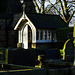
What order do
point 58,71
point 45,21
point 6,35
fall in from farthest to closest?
point 6,35 < point 45,21 < point 58,71

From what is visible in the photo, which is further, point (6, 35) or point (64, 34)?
point (6, 35)

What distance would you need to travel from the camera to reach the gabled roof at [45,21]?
1266 inches

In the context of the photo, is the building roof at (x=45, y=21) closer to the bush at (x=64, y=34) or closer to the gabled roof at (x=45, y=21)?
the gabled roof at (x=45, y=21)

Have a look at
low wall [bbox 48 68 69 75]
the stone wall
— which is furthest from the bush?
low wall [bbox 48 68 69 75]

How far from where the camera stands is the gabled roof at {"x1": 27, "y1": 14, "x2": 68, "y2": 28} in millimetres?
32156

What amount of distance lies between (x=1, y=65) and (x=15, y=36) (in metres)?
28.2

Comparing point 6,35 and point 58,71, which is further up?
point 6,35

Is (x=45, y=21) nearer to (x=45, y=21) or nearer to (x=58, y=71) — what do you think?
(x=45, y=21)

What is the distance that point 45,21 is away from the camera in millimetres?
32969

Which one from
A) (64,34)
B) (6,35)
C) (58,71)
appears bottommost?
(58,71)

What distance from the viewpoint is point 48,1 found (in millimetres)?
44062

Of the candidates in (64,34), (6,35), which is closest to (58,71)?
(64,34)

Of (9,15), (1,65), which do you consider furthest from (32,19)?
(1,65)

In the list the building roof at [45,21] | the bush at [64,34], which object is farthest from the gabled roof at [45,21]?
the bush at [64,34]
